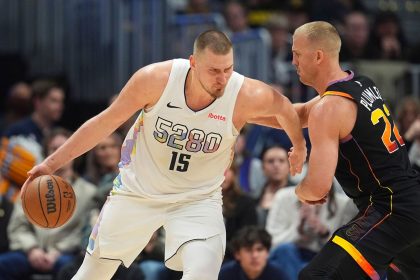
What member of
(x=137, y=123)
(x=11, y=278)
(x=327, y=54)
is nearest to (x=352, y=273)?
(x=327, y=54)

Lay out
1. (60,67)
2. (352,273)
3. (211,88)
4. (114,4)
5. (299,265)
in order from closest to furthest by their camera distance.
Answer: (352,273) → (211,88) → (299,265) → (114,4) → (60,67)

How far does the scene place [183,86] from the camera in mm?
6086

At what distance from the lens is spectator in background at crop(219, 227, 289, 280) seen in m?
8.20

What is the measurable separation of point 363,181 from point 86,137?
1835 millimetres

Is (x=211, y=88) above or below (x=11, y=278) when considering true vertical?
above

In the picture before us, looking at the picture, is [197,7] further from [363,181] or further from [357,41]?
[363,181]

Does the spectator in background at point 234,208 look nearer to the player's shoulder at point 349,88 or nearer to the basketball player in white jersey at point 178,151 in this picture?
the basketball player in white jersey at point 178,151

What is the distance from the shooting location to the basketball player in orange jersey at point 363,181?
556 centimetres

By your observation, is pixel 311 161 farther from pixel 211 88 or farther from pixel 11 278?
pixel 11 278

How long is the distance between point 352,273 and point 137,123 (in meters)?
1.79

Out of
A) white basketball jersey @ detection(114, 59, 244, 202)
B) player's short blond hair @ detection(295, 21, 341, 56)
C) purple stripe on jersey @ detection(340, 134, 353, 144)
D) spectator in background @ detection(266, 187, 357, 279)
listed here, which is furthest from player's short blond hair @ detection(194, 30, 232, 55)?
spectator in background @ detection(266, 187, 357, 279)

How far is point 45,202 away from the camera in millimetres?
6332

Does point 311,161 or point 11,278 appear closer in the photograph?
point 311,161

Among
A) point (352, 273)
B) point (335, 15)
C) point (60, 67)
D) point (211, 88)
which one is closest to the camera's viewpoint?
point (352, 273)
